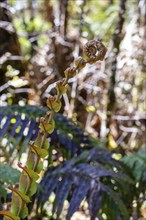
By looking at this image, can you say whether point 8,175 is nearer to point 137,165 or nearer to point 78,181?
point 78,181

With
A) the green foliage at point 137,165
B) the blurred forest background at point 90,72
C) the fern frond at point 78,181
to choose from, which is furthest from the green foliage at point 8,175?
the blurred forest background at point 90,72

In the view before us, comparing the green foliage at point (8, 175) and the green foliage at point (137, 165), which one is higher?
the green foliage at point (8, 175)

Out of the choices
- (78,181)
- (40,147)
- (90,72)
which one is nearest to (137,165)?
(78,181)

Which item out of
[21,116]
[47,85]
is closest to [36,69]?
[47,85]

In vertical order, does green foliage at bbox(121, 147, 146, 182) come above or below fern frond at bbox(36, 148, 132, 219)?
below

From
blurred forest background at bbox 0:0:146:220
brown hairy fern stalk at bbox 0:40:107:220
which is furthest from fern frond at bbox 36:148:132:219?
blurred forest background at bbox 0:0:146:220

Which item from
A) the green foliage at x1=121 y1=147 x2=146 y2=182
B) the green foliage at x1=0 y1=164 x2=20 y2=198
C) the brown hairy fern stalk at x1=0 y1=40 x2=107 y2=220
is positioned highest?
the brown hairy fern stalk at x1=0 y1=40 x2=107 y2=220

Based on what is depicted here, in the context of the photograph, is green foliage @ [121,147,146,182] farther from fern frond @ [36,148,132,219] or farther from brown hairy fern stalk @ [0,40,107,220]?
brown hairy fern stalk @ [0,40,107,220]

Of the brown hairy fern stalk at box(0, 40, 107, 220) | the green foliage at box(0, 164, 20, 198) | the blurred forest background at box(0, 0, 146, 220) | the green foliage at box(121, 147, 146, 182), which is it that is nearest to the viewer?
the brown hairy fern stalk at box(0, 40, 107, 220)

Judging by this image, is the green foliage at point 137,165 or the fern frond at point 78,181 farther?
the green foliage at point 137,165

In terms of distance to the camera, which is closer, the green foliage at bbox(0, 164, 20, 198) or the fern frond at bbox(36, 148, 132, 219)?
the green foliage at bbox(0, 164, 20, 198)

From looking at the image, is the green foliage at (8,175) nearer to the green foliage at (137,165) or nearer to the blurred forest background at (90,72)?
the green foliage at (137,165)
